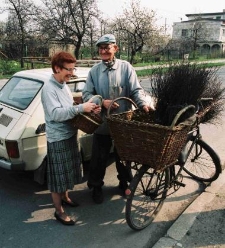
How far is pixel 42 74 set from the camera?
14.2 feet

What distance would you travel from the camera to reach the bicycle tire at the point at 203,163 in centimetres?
416

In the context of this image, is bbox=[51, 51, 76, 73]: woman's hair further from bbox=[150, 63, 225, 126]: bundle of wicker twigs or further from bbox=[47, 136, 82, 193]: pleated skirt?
bbox=[150, 63, 225, 126]: bundle of wicker twigs

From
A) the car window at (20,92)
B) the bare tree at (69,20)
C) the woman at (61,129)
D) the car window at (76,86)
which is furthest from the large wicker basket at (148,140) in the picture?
the bare tree at (69,20)

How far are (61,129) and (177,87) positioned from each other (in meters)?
1.36

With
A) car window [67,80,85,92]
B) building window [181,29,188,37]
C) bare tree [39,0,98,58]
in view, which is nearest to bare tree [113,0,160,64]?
bare tree [39,0,98,58]

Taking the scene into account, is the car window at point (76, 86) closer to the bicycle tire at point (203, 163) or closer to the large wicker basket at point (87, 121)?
the large wicker basket at point (87, 121)

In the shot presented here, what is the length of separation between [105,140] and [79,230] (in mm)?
1098

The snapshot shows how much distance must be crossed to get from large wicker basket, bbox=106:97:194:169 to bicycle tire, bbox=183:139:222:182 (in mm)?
1151

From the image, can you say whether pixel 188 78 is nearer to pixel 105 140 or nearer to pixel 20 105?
pixel 105 140

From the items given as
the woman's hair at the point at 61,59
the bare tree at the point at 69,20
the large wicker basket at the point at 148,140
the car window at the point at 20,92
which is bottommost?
the large wicker basket at the point at 148,140

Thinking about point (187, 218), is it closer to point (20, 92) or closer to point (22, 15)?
point (20, 92)

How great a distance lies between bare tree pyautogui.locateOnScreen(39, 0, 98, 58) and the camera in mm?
23047

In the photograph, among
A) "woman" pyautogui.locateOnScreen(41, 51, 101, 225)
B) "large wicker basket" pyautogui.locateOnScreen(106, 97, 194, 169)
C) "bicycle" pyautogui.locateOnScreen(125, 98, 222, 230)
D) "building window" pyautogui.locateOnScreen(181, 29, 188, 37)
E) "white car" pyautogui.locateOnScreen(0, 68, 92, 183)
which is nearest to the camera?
"large wicker basket" pyautogui.locateOnScreen(106, 97, 194, 169)

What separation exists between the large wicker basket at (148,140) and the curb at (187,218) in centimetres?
82
